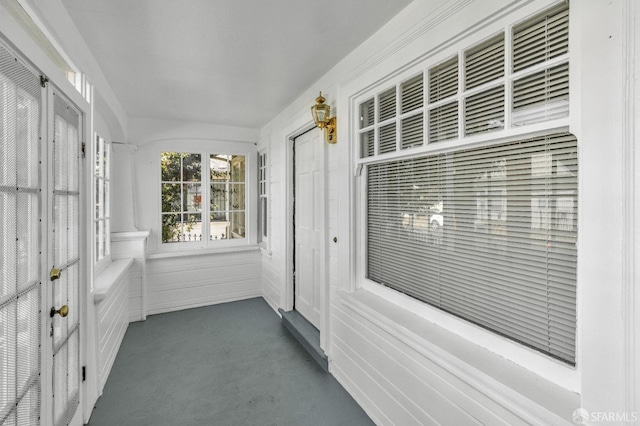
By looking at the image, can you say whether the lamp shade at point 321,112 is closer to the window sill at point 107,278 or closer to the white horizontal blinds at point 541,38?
the white horizontal blinds at point 541,38

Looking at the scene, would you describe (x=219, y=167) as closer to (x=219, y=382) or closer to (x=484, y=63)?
(x=219, y=382)

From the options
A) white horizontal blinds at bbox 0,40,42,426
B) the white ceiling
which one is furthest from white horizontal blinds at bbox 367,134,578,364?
white horizontal blinds at bbox 0,40,42,426

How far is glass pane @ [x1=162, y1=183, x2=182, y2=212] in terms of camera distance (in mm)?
4363

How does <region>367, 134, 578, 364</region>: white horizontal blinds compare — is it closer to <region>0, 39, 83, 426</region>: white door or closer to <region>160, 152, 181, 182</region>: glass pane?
<region>0, 39, 83, 426</region>: white door

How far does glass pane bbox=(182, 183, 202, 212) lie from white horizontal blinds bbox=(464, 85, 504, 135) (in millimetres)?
3953

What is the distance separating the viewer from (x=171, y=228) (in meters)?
4.41

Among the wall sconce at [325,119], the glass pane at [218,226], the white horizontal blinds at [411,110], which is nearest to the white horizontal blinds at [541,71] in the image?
the white horizontal blinds at [411,110]

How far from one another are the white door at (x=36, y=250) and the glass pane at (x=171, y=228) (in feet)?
8.14

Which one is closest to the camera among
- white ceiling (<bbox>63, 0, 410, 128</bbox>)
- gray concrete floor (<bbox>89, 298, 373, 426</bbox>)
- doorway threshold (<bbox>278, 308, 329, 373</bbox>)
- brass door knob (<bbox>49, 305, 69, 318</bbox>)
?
brass door knob (<bbox>49, 305, 69, 318</bbox>)

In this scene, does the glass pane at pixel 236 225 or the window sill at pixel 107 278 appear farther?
the glass pane at pixel 236 225

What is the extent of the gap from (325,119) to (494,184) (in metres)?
1.54

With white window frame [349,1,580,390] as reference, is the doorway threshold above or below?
below

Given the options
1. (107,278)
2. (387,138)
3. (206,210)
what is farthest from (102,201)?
(387,138)

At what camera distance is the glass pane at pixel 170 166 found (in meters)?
4.36
